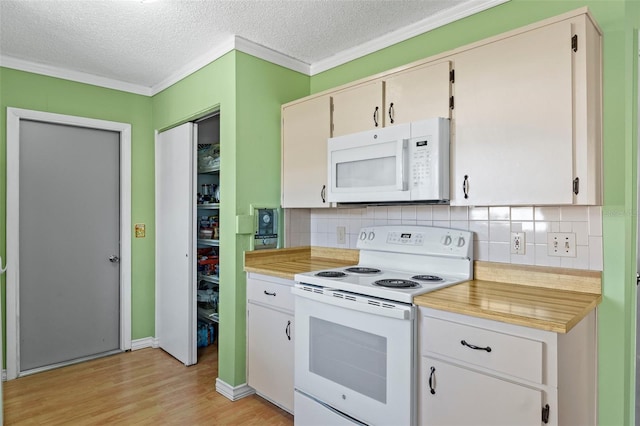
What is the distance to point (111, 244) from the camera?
3430 millimetres

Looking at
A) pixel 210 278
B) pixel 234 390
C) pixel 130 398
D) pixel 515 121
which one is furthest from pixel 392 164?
pixel 130 398

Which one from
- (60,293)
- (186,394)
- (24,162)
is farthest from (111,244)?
(186,394)

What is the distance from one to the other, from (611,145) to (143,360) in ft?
11.7

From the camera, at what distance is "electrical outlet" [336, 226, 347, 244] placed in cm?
289

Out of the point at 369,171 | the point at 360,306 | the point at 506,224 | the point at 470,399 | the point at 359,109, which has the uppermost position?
the point at 359,109

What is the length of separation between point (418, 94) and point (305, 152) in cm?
92

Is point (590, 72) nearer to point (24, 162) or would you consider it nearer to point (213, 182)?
point (213, 182)

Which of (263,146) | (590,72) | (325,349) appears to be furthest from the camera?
(263,146)

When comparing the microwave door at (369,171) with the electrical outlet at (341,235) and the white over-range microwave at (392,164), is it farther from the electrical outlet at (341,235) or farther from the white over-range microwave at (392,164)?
the electrical outlet at (341,235)

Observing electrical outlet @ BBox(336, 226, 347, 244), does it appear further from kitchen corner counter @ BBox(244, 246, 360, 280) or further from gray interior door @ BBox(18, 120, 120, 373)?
gray interior door @ BBox(18, 120, 120, 373)

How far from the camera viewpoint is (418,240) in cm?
229

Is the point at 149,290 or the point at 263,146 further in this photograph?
the point at 149,290

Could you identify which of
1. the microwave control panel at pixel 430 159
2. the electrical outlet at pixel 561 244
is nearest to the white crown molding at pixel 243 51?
the microwave control panel at pixel 430 159

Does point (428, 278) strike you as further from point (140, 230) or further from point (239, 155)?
point (140, 230)
